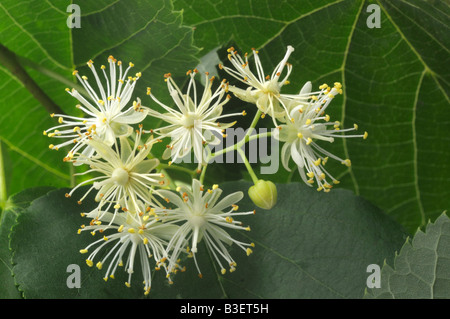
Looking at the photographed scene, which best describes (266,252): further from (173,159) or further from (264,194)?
(173,159)

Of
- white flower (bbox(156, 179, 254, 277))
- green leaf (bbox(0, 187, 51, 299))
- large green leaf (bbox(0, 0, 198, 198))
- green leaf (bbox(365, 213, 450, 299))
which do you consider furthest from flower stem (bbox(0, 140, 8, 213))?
green leaf (bbox(365, 213, 450, 299))

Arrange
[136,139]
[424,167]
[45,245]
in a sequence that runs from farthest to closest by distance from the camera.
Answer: [424,167] → [45,245] → [136,139]

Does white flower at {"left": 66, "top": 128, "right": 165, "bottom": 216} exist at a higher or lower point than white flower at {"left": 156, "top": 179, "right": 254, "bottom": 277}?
higher

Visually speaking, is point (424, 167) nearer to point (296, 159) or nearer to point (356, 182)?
point (356, 182)

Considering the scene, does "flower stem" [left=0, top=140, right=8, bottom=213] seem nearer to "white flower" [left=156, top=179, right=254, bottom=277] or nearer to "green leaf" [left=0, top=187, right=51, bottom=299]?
"green leaf" [left=0, top=187, right=51, bottom=299]

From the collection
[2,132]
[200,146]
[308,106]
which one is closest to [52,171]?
[2,132]

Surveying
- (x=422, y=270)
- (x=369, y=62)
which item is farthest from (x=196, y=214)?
(x=369, y=62)
